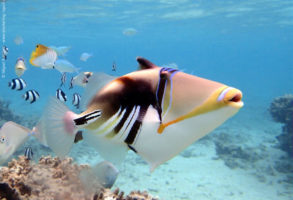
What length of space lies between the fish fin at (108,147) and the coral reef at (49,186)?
131cm

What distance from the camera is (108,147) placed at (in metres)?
0.92

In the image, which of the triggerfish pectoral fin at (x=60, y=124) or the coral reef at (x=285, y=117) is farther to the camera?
the coral reef at (x=285, y=117)

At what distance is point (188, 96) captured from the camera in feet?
2.49

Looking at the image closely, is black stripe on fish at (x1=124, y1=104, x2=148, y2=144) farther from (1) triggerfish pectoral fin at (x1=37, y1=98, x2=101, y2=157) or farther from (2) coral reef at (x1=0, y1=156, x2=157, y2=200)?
(2) coral reef at (x1=0, y1=156, x2=157, y2=200)

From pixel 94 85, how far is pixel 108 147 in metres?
0.23

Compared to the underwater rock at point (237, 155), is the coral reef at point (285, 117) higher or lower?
higher

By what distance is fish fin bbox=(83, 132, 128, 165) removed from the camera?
901 millimetres

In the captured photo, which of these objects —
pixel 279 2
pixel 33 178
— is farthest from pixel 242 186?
pixel 279 2

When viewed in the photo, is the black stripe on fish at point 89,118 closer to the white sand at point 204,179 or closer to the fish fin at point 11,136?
the fish fin at point 11,136

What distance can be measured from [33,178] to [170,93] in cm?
227

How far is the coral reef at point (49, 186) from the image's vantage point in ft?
7.63

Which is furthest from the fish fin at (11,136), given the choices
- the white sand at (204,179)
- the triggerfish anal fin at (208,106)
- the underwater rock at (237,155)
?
the underwater rock at (237,155)

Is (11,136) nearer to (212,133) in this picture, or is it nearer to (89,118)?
(89,118)

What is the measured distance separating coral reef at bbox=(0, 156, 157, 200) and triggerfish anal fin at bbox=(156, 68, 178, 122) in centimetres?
156
